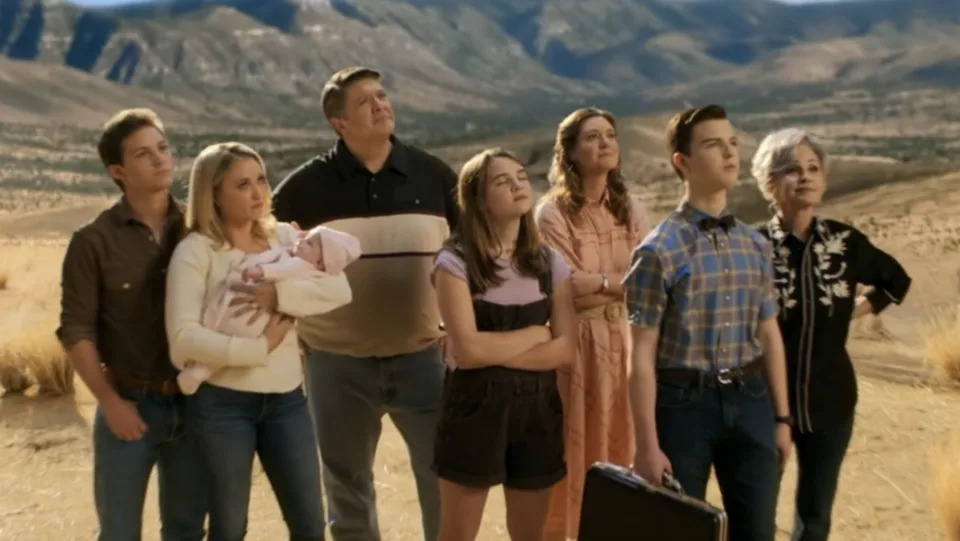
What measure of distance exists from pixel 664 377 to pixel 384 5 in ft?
587

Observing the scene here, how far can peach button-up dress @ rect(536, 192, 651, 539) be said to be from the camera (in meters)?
4.14

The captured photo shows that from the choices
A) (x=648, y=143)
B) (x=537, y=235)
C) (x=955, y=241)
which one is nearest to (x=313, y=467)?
(x=537, y=235)

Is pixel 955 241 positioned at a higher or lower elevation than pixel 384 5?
lower

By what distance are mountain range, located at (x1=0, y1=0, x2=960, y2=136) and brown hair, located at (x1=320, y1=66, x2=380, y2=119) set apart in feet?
289

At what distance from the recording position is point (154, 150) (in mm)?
3436

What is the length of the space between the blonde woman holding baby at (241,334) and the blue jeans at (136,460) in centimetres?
8

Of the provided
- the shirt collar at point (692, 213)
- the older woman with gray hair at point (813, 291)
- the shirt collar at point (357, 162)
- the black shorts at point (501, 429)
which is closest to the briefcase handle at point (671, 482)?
the black shorts at point (501, 429)

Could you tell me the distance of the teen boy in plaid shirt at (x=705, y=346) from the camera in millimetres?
3270

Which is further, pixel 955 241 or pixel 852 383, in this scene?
pixel 955 241

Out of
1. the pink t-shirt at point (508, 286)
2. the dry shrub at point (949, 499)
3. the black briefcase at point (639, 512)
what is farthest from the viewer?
the dry shrub at point (949, 499)

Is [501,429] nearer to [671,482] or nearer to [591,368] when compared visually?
[671,482]

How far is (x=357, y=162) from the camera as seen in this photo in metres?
4.18

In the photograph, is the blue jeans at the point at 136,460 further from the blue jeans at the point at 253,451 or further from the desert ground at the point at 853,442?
the desert ground at the point at 853,442

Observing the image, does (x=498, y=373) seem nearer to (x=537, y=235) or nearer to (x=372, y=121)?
(x=537, y=235)
